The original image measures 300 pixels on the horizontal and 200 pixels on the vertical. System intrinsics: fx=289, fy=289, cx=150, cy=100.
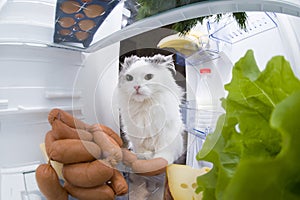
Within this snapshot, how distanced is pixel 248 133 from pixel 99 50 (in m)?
0.54

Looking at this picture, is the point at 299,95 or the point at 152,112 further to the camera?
the point at 152,112

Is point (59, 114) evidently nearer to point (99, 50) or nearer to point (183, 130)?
point (99, 50)

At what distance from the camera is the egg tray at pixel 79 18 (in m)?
0.78

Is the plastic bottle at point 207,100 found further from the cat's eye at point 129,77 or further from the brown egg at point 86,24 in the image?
the brown egg at point 86,24

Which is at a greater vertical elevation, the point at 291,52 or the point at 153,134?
the point at 291,52

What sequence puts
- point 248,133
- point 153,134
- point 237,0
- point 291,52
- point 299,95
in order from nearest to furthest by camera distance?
point 299,95 → point 248,133 → point 237,0 → point 153,134 → point 291,52

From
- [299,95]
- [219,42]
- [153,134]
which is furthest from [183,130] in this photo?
[299,95]

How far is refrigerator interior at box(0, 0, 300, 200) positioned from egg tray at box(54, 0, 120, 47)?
0.02 meters

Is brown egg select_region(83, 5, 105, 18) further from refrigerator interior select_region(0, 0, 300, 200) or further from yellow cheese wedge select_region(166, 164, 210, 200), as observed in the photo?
yellow cheese wedge select_region(166, 164, 210, 200)

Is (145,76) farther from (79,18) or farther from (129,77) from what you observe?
(79,18)

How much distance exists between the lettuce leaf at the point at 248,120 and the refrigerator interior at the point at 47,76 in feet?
1.13

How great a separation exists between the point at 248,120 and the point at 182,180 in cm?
39

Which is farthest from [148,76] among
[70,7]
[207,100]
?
[70,7]

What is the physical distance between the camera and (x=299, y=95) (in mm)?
256
